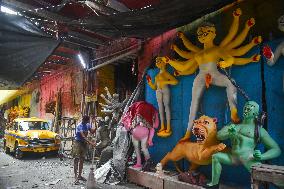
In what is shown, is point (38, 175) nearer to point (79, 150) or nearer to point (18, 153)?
point (79, 150)

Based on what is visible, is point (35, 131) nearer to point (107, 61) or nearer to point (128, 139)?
point (107, 61)

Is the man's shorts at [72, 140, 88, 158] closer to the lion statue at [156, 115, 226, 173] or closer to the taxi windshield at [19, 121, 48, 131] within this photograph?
the lion statue at [156, 115, 226, 173]

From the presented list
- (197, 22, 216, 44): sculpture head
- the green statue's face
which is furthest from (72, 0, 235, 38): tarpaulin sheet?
the green statue's face

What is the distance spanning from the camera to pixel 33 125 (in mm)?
13633

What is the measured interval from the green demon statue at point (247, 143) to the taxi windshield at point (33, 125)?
433 inches

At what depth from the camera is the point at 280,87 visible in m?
4.78

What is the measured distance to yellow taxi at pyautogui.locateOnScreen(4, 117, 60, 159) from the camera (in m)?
12.3

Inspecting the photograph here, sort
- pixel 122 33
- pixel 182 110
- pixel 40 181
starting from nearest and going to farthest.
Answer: pixel 122 33, pixel 182 110, pixel 40 181

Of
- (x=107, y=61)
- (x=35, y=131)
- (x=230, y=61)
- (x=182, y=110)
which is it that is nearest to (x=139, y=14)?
(x=230, y=61)

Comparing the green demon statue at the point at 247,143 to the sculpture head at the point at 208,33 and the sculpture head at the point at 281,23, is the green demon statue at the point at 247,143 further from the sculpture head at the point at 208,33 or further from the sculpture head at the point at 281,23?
the sculpture head at the point at 208,33

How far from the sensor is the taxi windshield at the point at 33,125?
13289 millimetres

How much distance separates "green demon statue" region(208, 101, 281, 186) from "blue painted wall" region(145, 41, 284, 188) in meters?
0.40

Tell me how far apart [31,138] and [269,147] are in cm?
1090

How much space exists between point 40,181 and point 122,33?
507 centimetres
